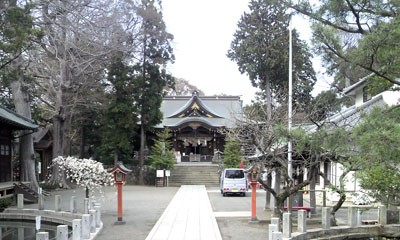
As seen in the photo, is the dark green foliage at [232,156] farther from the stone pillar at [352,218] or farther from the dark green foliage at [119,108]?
the stone pillar at [352,218]

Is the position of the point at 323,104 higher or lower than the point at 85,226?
higher

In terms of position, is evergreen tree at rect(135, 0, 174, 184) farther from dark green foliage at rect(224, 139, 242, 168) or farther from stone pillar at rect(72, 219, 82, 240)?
stone pillar at rect(72, 219, 82, 240)

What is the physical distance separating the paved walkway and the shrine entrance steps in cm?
1131

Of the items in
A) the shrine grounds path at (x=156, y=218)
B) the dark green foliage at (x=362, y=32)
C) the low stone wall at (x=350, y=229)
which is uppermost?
the dark green foliage at (x=362, y=32)

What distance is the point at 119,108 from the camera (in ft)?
92.1

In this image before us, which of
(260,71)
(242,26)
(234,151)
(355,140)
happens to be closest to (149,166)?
(234,151)

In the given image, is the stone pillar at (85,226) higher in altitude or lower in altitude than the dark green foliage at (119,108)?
lower

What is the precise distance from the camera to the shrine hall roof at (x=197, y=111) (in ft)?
119

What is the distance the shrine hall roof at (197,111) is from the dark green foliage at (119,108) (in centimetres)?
748

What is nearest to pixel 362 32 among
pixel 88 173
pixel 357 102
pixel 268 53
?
pixel 88 173

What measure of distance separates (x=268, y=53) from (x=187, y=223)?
24293mm

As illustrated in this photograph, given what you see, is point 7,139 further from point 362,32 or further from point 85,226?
point 362,32

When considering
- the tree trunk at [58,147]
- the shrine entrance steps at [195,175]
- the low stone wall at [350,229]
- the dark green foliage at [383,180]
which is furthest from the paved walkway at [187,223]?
the shrine entrance steps at [195,175]

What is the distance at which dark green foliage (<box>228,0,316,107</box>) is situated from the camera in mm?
33594
